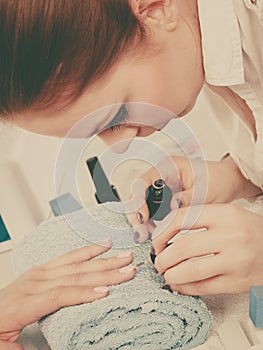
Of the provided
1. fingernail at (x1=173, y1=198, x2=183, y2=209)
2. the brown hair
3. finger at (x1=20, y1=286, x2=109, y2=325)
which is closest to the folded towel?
finger at (x1=20, y1=286, x2=109, y2=325)

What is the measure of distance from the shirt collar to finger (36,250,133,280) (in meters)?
0.27

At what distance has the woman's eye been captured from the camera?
0.72m

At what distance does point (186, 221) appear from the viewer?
2.25ft

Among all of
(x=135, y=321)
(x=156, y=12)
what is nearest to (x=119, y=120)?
(x=156, y=12)

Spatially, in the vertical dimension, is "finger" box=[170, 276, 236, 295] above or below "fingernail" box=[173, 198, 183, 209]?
below

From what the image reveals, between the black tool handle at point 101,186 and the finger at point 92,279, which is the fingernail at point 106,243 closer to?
the finger at point 92,279

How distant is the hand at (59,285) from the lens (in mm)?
660

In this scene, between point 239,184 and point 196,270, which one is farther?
point 239,184

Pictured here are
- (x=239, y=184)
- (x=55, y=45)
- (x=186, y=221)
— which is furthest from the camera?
(x=239, y=184)

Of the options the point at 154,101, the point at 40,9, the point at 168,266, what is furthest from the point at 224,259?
the point at 40,9

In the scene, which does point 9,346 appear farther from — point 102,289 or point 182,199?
point 182,199

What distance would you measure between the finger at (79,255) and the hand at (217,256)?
8 cm

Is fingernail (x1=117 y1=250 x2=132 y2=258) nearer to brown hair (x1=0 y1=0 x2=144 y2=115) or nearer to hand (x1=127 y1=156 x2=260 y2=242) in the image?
hand (x1=127 y1=156 x2=260 y2=242)

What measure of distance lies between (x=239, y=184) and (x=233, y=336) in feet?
1.00
